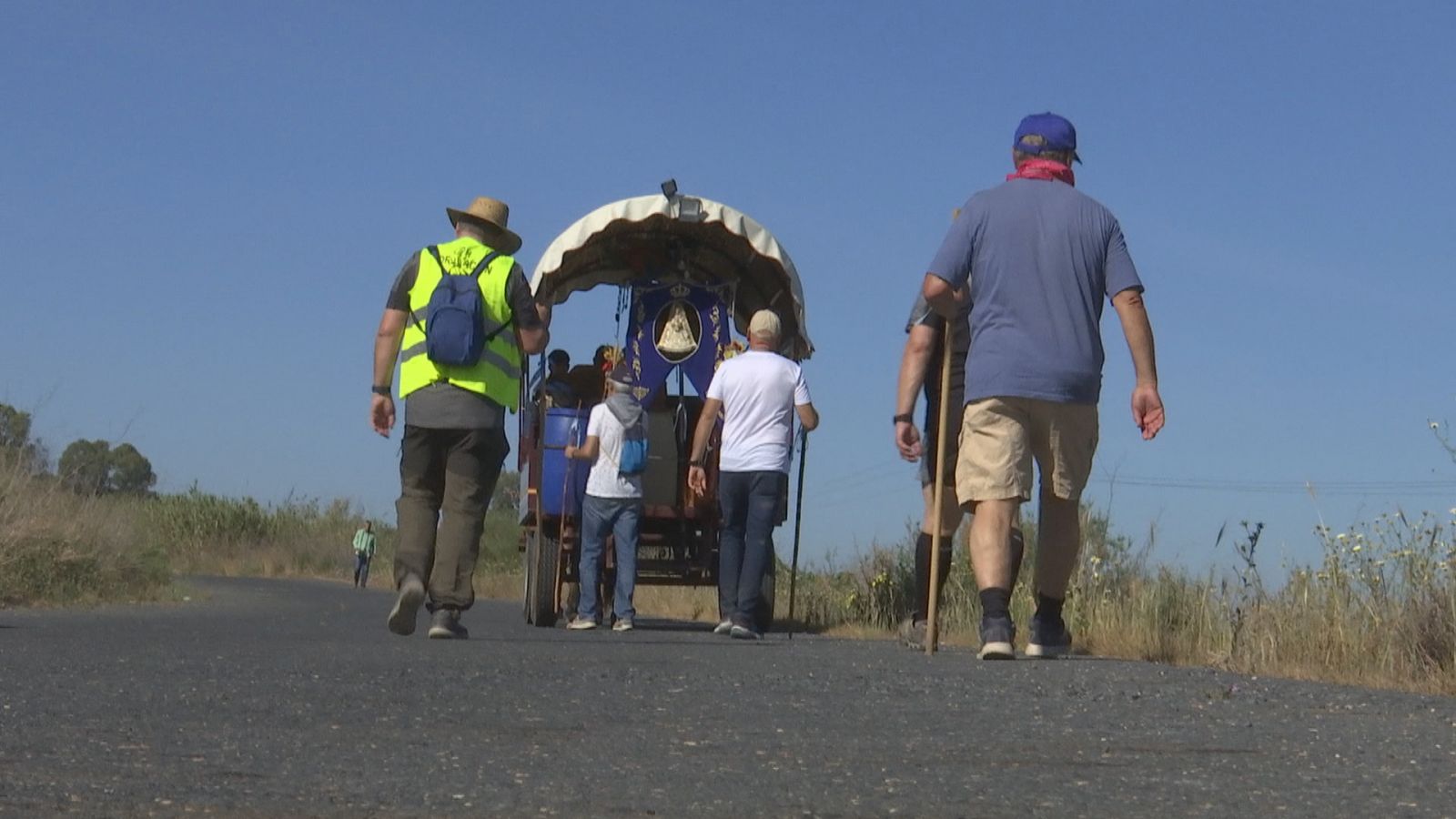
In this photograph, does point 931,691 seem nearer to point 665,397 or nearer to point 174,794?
point 174,794

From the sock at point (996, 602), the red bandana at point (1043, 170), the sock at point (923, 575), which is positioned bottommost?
the sock at point (996, 602)

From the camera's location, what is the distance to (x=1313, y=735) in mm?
5762

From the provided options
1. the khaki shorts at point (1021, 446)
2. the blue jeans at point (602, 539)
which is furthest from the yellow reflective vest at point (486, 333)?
the blue jeans at point (602, 539)

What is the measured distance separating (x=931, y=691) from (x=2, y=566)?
35.6 feet

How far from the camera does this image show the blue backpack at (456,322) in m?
10.0

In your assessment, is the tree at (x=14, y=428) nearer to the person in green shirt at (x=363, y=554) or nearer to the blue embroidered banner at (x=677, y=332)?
the blue embroidered banner at (x=677, y=332)

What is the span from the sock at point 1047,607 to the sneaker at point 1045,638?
0.05 feet

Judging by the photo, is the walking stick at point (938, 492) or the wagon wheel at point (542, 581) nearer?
the walking stick at point (938, 492)

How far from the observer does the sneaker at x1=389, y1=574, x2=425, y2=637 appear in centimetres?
1005

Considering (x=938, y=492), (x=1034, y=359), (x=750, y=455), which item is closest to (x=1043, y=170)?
(x=1034, y=359)

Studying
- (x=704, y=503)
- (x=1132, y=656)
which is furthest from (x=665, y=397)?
(x=1132, y=656)

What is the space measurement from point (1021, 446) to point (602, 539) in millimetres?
5431

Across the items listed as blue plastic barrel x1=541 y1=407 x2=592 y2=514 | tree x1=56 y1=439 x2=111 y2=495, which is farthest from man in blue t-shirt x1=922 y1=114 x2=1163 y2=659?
tree x1=56 y1=439 x2=111 y2=495

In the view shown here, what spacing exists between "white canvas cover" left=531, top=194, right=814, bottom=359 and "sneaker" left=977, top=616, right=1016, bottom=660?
711cm
